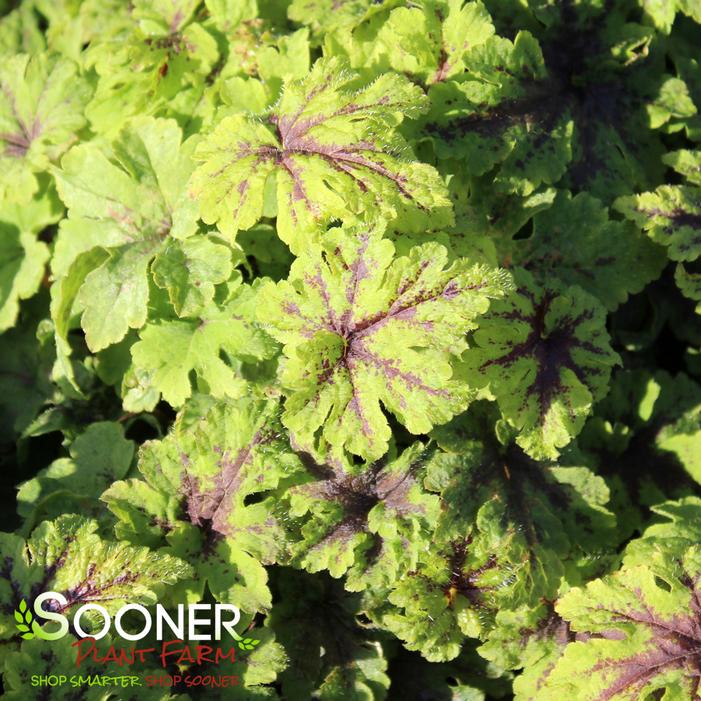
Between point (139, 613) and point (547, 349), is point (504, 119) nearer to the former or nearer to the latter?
point (547, 349)

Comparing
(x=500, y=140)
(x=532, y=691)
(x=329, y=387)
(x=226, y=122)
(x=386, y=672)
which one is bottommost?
(x=386, y=672)

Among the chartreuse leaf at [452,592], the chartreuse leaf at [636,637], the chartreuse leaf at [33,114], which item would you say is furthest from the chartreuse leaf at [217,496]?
the chartreuse leaf at [33,114]

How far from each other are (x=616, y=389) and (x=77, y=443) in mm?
1766

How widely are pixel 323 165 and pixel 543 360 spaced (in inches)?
31.6

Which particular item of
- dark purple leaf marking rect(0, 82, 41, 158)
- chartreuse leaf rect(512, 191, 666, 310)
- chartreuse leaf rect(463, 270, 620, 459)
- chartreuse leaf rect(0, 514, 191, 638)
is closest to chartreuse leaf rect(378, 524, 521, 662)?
chartreuse leaf rect(463, 270, 620, 459)

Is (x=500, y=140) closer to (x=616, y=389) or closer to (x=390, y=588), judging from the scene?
(x=616, y=389)

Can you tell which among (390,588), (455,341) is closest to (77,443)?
(390,588)

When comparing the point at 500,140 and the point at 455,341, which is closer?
the point at 455,341

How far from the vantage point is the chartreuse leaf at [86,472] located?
8.08ft

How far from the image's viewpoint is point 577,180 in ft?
8.95

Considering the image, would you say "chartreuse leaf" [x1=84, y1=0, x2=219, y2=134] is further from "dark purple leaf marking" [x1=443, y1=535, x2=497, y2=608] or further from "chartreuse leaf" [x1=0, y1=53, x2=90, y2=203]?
"dark purple leaf marking" [x1=443, y1=535, x2=497, y2=608]

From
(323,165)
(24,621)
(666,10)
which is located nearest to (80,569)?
(24,621)

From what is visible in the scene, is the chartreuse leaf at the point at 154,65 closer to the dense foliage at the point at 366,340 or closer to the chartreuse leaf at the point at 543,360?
the dense foliage at the point at 366,340

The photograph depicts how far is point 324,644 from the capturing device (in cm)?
238
